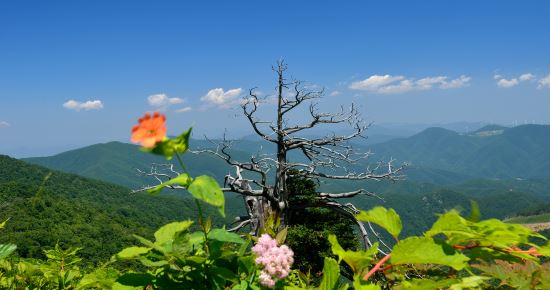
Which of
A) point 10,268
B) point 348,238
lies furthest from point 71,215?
point 10,268

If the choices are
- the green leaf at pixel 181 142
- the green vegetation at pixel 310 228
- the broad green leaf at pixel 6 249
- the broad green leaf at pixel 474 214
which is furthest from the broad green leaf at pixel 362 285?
the green vegetation at pixel 310 228

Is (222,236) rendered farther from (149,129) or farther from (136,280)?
(149,129)

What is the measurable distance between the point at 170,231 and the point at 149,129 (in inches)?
28.7

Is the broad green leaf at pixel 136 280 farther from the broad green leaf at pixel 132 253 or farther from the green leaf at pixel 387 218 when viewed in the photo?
the green leaf at pixel 387 218

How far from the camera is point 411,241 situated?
120 centimetres

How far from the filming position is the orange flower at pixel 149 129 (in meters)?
1.02

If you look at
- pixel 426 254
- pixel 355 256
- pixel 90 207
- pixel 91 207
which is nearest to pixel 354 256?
pixel 355 256

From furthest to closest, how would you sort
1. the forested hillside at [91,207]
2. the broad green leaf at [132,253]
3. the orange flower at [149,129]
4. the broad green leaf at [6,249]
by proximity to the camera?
the forested hillside at [91,207] → the broad green leaf at [6,249] → the broad green leaf at [132,253] → the orange flower at [149,129]

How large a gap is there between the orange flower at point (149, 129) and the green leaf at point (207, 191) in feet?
0.53

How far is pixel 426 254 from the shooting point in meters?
1.16

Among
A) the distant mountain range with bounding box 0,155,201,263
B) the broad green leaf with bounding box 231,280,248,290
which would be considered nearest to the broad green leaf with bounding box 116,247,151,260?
the broad green leaf with bounding box 231,280,248,290

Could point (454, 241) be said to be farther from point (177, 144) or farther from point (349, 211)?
point (349, 211)

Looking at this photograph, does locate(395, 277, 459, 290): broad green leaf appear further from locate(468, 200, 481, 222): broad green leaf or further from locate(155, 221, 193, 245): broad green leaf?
locate(155, 221, 193, 245): broad green leaf

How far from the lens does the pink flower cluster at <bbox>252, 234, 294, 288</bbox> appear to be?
1.30 metres
